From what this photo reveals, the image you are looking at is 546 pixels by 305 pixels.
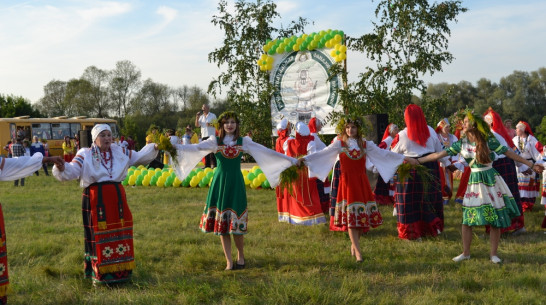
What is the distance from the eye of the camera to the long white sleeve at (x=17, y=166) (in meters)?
4.47

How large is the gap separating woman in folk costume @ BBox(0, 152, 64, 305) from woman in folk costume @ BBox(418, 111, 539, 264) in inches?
170

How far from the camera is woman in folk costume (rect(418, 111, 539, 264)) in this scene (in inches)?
222

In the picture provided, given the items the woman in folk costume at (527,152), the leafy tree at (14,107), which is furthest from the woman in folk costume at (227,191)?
the leafy tree at (14,107)

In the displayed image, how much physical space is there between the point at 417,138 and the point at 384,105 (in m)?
9.28

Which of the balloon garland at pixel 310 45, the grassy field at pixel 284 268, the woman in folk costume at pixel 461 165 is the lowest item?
the grassy field at pixel 284 268

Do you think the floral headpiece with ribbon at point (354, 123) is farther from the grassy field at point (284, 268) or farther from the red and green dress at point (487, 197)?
the grassy field at point (284, 268)

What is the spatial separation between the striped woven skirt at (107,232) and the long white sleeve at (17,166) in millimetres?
695

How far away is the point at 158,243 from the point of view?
23.7 feet

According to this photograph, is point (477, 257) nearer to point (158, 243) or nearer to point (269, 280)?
point (269, 280)

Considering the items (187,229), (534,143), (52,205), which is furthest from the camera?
Result: (52,205)

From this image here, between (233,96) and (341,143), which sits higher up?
(233,96)

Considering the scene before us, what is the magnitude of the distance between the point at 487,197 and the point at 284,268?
2.37 meters

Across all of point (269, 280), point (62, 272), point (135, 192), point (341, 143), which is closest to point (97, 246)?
point (62, 272)

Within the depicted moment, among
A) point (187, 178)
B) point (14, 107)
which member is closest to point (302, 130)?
point (187, 178)
